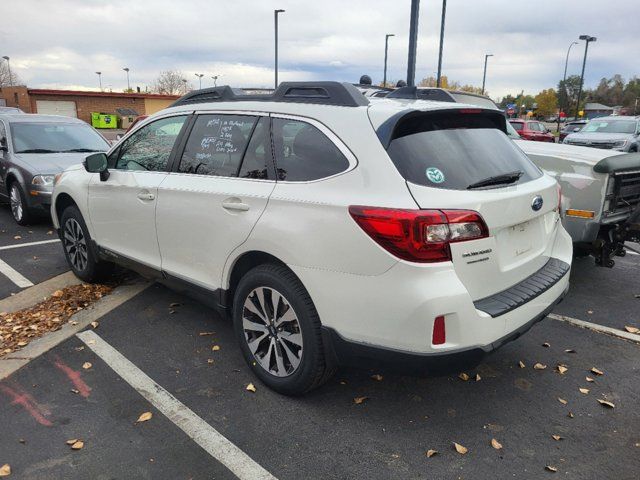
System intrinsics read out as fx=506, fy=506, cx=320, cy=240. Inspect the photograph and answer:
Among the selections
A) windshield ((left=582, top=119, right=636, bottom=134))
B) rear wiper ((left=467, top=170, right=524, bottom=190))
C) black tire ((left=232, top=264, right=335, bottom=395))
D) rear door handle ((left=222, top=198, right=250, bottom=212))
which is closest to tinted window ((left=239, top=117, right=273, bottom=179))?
rear door handle ((left=222, top=198, right=250, bottom=212))

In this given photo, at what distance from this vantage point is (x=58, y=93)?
43406mm

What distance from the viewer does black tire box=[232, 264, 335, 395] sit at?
2.88m

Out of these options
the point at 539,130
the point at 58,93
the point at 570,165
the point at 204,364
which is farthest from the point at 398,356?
the point at 58,93

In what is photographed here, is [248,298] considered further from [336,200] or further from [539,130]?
[539,130]

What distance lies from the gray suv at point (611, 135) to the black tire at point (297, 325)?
1600 cm

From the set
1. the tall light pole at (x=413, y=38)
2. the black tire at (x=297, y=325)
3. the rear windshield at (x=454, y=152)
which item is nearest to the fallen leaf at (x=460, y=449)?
the black tire at (x=297, y=325)

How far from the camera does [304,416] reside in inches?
120

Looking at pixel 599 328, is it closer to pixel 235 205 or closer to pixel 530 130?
pixel 235 205

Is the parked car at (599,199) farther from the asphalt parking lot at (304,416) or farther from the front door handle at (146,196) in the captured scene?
the front door handle at (146,196)

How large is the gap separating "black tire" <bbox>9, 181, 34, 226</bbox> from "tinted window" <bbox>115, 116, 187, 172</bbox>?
14.0 feet

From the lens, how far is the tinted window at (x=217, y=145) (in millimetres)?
3398

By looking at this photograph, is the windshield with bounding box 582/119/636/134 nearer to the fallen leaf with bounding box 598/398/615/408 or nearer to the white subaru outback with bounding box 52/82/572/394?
the white subaru outback with bounding box 52/82/572/394

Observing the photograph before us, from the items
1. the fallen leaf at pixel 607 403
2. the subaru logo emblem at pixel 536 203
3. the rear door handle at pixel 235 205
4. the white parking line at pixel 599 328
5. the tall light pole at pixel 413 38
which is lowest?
the white parking line at pixel 599 328

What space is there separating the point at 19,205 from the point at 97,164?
459 cm
